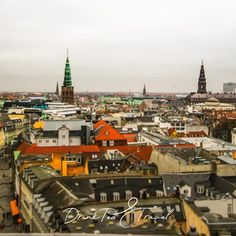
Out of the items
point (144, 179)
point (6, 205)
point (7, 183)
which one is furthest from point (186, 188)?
point (7, 183)

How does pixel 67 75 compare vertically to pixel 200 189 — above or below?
above

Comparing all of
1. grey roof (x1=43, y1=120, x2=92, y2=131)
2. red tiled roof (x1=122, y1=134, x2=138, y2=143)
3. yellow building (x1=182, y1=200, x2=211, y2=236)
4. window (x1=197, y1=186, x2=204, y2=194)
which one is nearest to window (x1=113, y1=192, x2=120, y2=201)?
window (x1=197, y1=186, x2=204, y2=194)

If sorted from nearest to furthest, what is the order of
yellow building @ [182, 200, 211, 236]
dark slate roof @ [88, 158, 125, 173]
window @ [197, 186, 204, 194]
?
yellow building @ [182, 200, 211, 236] < window @ [197, 186, 204, 194] < dark slate roof @ [88, 158, 125, 173]

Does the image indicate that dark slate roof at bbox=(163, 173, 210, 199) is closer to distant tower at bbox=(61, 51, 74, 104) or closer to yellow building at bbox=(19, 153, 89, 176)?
yellow building at bbox=(19, 153, 89, 176)

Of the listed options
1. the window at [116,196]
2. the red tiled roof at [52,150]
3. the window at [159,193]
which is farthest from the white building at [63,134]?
the window at [159,193]

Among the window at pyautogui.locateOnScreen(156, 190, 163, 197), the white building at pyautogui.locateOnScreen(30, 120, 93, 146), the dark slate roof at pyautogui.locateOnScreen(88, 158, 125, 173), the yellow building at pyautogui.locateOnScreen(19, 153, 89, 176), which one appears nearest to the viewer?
the window at pyautogui.locateOnScreen(156, 190, 163, 197)

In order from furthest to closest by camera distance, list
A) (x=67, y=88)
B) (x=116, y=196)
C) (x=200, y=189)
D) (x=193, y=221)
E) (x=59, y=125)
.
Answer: (x=67, y=88), (x=59, y=125), (x=200, y=189), (x=116, y=196), (x=193, y=221)

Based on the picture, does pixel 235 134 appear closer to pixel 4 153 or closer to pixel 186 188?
pixel 4 153

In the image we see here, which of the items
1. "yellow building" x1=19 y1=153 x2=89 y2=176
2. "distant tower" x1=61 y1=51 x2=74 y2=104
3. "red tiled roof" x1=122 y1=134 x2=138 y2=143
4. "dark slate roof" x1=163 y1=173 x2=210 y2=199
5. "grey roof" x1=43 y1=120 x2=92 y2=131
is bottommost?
"red tiled roof" x1=122 y1=134 x2=138 y2=143

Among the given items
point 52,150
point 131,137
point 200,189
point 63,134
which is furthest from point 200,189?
point 131,137

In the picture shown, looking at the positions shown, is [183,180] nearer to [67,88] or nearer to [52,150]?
[52,150]

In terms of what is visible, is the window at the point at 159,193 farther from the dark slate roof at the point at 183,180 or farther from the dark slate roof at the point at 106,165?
the dark slate roof at the point at 106,165
